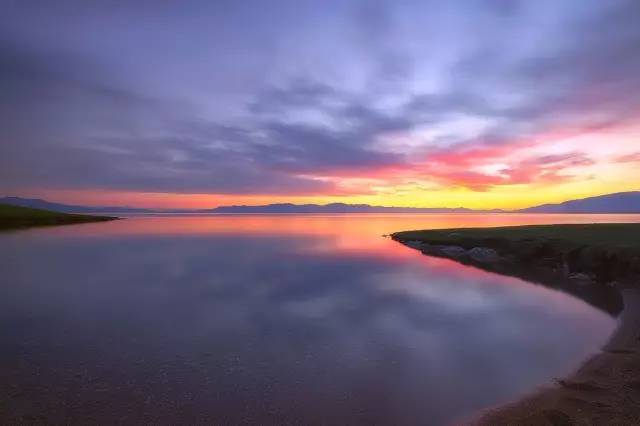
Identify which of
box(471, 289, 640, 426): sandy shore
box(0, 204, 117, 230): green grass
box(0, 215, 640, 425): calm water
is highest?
box(0, 204, 117, 230): green grass

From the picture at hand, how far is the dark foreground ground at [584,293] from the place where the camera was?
966cm

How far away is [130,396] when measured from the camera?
10.7 meters

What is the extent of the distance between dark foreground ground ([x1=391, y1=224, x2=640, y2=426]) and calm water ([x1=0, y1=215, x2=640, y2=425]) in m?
0.98

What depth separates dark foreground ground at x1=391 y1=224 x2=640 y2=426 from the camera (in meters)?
9.66

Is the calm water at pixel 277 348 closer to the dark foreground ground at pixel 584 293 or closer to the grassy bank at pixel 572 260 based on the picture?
the dark foreground ground at pixel 584 293

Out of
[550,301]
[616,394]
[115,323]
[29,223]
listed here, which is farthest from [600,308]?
[29,223]

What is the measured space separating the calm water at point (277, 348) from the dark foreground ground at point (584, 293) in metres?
0.98

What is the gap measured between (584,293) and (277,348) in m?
25.0

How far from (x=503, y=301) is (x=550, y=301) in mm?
3186

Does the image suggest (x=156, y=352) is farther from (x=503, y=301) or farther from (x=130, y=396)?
(x=503, y=301)

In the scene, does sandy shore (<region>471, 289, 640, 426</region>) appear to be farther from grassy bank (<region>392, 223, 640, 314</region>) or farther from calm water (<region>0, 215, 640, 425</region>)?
grassy bank (<region>392, 223, 640, 314</region>)

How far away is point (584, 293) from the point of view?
25969mm

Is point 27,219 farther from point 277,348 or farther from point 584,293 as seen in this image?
point 584,293

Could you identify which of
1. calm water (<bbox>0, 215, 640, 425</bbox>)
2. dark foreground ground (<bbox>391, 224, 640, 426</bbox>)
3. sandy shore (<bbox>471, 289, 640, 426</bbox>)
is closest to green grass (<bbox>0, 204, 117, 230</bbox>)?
calm water (<bbox>0, 215, 640, 425</bbox>)
